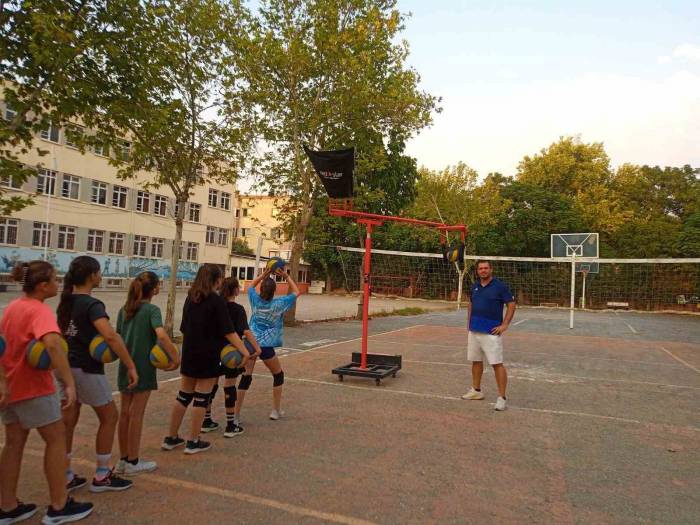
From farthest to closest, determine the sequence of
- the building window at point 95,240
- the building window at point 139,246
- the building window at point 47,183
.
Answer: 1. the building window at point 139,246
2. the building window at point 95,240
3. the building window at point 47,183

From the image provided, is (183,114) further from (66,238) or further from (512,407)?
(66,238)

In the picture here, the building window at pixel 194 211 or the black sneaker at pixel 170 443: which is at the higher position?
the building window at pixel 194 211

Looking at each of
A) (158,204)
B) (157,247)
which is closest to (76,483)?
(157,247)

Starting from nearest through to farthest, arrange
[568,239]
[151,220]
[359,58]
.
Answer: [359,58]
[568,239]
[151,220]

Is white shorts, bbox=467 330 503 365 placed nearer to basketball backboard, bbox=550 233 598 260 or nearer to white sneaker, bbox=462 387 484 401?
white sneaker, bbox=462 387 484 401

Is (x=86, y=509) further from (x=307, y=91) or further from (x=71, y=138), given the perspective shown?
(x=307, y=91)

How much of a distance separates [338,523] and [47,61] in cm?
722

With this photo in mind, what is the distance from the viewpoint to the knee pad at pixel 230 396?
218 inches

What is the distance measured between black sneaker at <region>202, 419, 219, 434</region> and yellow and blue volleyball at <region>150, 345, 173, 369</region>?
1.73 meters

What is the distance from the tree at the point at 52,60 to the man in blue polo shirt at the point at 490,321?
21.2ft

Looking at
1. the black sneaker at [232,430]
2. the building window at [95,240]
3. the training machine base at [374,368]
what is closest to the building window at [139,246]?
the building window at [95,240]

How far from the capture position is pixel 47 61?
738 cm

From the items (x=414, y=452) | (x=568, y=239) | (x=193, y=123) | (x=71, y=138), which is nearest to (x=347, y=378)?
(x=414, y=452)

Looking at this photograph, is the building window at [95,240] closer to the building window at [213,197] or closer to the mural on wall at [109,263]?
the mural on wall at [109,263]
